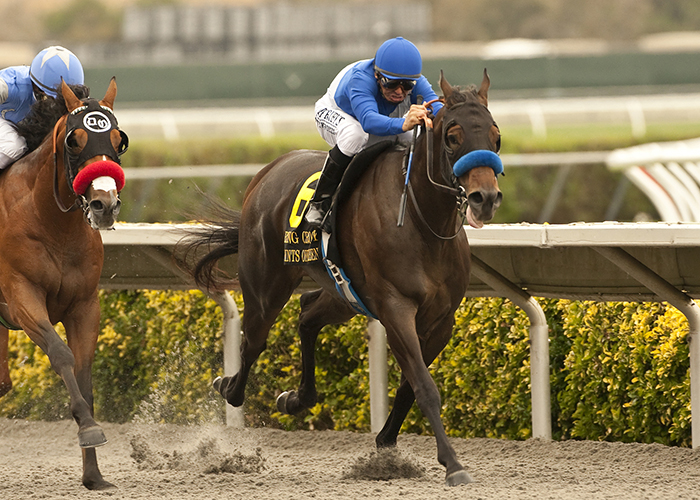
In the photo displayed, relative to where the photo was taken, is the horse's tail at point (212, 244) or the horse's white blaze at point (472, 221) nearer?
the horse's white blaze at point (472, 221)

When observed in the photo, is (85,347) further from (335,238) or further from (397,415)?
(397,415)

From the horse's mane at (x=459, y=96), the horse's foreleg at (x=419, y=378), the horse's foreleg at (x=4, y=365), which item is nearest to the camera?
the horse's foreleg at (x=419, y=378)

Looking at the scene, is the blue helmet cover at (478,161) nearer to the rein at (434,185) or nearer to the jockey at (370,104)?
the rein at (434,185)

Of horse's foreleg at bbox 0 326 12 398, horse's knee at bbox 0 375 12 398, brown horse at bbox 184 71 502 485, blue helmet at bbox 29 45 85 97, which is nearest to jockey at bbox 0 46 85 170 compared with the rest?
blue helmet at bbox 29 45 85 97

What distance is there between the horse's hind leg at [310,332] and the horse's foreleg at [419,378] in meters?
1.02

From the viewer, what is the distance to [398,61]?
4676mm

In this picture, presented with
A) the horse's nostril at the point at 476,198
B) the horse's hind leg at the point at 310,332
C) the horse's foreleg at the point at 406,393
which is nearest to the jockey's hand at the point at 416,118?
the horse's nostril at the point at 476,198

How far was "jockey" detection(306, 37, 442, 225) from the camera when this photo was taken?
466 cm

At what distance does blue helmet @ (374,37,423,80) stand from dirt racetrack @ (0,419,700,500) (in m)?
1.55

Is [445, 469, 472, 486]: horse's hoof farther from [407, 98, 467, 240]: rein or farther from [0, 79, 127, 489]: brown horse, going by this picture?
[0, 79, 127, 489]: brown horse

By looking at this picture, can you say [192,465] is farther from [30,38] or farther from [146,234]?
[30,38]

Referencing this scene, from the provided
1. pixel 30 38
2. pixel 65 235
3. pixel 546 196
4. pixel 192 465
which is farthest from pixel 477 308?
pixel 30 38

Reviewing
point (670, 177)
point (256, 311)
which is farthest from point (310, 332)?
point (670, 177)

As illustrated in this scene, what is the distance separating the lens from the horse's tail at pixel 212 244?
583 centimetres
